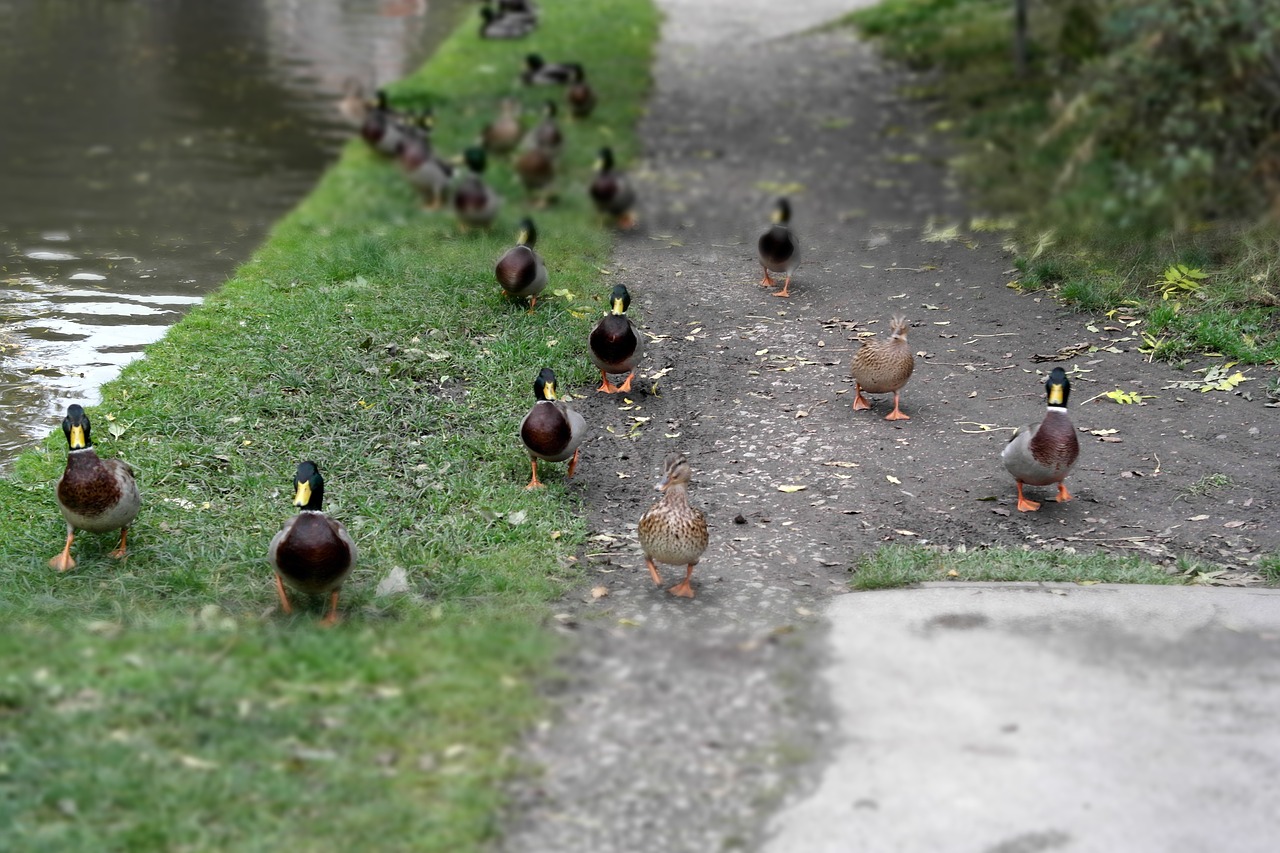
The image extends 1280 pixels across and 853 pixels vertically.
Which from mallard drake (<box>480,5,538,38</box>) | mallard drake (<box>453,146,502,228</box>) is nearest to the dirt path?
mallard drake (<box>453,146,502,228</box>)

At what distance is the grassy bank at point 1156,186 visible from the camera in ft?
28.0

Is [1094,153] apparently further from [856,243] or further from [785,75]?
[785,75]

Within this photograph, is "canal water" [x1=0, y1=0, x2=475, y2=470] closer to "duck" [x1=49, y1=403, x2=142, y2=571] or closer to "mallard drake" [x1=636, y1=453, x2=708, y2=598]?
"duck" [x1=49, y1=403, x2=142, y2=571]

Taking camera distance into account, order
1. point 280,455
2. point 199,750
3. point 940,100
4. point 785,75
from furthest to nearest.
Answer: point 785,75 < point 940,100 < point 280,455 < point 199,750

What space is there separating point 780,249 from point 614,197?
221cm

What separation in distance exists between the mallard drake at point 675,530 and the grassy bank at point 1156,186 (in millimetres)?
3866

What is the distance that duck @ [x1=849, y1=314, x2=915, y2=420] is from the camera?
285 inches

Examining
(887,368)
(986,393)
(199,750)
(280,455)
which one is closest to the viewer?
(199,750)

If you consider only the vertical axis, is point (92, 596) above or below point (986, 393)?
below

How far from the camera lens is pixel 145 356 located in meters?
Answer: 7.97

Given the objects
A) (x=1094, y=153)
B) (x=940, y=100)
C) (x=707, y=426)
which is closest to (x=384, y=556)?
(x=707, y=426)

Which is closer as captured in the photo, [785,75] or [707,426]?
[707,426]

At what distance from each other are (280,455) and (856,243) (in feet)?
19.1

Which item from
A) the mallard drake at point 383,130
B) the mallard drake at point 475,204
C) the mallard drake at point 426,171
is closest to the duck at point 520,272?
the mallard drake at point 475,204
